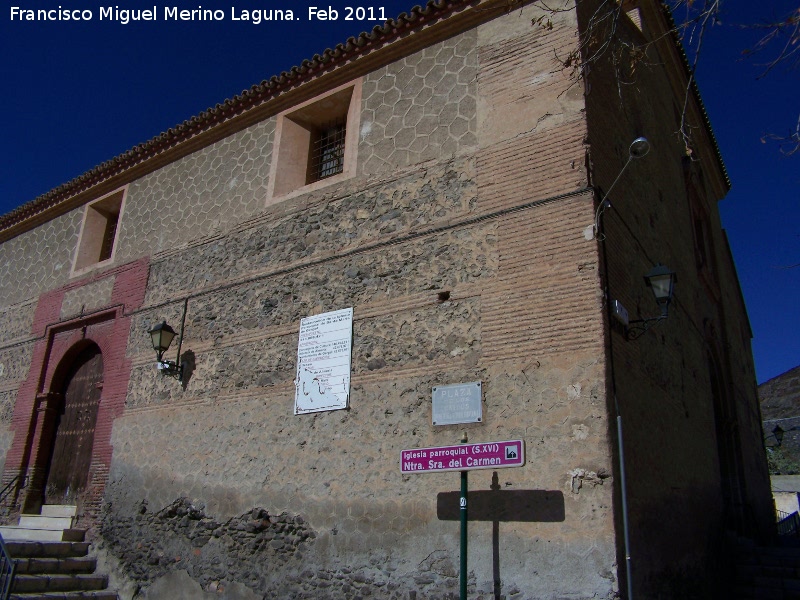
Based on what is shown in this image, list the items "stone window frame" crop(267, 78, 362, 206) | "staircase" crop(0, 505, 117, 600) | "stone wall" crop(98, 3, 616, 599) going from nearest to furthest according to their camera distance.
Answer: "stone wall" crop(98, 3, 616, 599) < "staircase" crop(0, 505, 117, 600) < "stone window frame" crop(267, 78, 362, 206)

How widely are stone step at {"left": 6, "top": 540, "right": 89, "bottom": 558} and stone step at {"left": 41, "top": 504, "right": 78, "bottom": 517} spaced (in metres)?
0.70

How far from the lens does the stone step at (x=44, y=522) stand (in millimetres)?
9508

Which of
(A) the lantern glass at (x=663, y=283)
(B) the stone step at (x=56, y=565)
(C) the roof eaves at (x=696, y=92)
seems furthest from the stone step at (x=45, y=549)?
(C) the roof eaves at (x=696, y=92)

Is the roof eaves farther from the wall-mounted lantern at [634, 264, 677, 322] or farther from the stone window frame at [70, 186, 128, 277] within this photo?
the stone window frame at [70, 186, 128, 277]

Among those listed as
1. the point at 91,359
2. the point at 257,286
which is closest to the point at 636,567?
the point at 257,286

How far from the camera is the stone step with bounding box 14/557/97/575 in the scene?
8094mm

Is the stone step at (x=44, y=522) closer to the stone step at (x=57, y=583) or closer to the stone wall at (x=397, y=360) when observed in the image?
the stone wall at (x=397, y=360)

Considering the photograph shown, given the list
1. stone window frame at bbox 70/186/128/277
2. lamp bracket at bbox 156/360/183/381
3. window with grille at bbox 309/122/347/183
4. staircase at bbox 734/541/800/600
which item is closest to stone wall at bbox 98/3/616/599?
lamp bracket at bbox 156/360/183/381

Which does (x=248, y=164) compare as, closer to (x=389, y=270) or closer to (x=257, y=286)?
(x=257, y=286)

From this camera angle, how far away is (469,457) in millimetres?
5660

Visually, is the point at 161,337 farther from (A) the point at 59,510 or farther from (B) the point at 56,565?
(A) the point at 59,510

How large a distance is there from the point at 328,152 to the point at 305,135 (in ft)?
1.75

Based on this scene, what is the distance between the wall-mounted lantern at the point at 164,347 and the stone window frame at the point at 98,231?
315 cm

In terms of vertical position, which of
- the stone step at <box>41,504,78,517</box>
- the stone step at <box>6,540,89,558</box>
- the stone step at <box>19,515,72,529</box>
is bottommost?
the stone step at <box>6,540,89,558</box>
